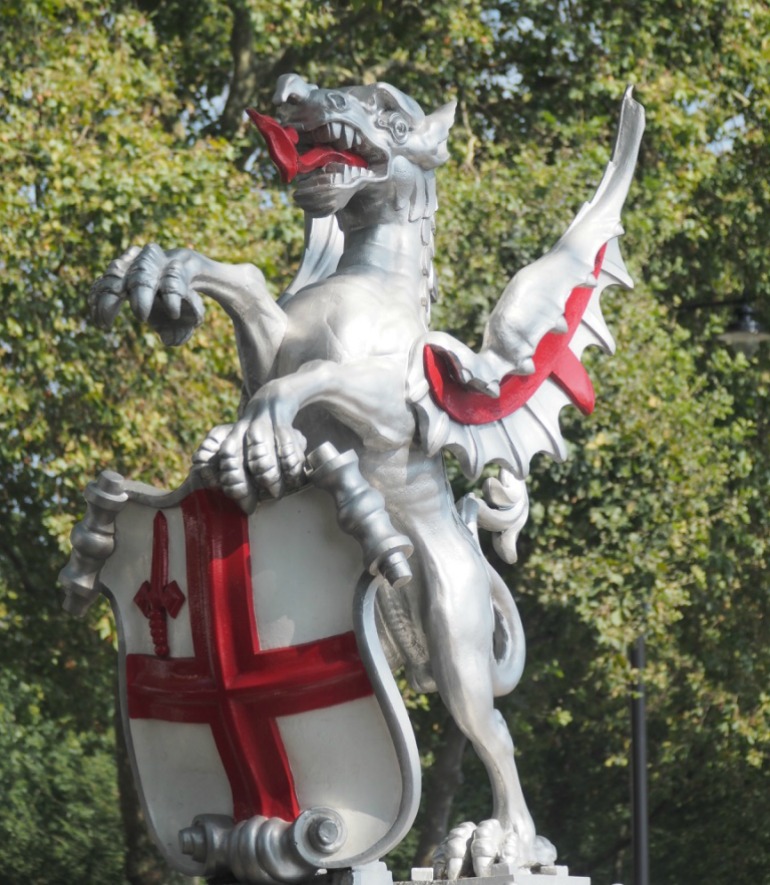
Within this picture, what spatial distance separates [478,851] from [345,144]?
1.72 metres

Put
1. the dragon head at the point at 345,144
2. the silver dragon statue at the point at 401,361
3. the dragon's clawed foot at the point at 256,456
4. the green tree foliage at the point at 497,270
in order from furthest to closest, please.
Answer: the green tree foliage at the point at 497,270, the dragon head at the point at 345,144, the silver dragon statue at the point at 401,361, the dragon's clawed foot at the point at 256,456

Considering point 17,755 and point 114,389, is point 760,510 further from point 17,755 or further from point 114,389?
point 17,755

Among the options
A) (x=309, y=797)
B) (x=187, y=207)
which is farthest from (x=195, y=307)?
(x=187, y=207)

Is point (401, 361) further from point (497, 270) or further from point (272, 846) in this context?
point (497, 270)

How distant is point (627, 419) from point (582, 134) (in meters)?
2.24

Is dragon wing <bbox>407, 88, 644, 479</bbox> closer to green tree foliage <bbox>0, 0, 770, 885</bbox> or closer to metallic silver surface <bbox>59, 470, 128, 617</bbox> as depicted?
metallic silver surface <bbox>59, 470, 128, 617</bbox>

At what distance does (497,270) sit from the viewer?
11617 mm

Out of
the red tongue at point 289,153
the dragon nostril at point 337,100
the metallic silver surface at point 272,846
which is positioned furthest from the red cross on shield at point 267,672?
the dragon nostril at point 337,100

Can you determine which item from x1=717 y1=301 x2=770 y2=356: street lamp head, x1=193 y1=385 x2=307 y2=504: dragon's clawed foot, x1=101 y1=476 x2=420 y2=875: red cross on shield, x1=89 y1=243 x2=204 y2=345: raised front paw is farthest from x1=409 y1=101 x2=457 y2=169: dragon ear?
x1=717 y1=301 x2=770 y2=356: street lamp head

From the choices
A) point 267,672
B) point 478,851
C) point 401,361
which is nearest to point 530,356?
point 401,361

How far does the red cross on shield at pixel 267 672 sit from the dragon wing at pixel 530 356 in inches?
20.7

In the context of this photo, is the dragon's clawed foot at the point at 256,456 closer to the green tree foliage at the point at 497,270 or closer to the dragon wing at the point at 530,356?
the dragon wing at the point at 530,356

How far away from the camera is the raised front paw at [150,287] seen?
434 centimetres

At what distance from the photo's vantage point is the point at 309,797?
14.1ft
